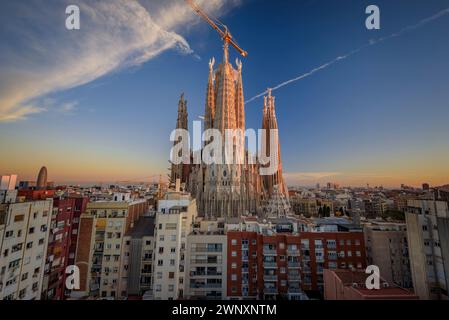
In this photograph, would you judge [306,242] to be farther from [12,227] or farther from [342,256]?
[12,227]

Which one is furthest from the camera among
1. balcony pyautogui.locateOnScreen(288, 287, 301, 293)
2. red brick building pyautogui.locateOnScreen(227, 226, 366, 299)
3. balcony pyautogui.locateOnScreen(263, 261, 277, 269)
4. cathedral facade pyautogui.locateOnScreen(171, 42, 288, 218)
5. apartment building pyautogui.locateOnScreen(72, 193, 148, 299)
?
cathedral facade pyautogui.locateOnScreen(171, 42, 288, 218)

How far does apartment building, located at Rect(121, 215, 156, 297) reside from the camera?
A: 28.7ft

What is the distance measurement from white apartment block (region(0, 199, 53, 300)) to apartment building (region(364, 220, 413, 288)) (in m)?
11.8

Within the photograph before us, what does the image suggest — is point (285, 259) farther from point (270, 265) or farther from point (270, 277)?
point (270, 277)

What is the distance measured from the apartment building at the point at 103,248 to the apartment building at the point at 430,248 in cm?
974

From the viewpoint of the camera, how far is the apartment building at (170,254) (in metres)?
7.86

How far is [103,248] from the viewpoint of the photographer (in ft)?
30.0

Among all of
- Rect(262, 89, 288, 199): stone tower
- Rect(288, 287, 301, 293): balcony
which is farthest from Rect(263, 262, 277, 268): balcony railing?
Rect(262, 89, 288, 199): stone tower

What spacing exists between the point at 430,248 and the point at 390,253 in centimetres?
246

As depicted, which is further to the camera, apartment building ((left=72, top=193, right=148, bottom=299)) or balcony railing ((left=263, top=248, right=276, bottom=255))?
apartment building ((left=72, top=193, right=148, bottom=299))

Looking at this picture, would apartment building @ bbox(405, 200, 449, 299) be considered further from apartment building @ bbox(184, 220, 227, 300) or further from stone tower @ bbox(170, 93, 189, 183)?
stone tower @ bbox(170, 93, 189, 183)

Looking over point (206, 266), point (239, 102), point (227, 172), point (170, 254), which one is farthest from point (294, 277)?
point (239, 102)

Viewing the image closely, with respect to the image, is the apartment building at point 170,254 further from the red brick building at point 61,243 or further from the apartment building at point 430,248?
the apartment building at point 430,248

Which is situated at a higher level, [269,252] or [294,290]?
[269,252]
